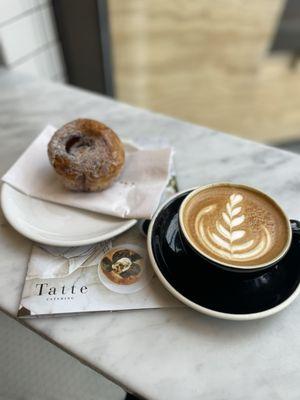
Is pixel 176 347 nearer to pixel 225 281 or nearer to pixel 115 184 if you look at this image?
pixel 225 281

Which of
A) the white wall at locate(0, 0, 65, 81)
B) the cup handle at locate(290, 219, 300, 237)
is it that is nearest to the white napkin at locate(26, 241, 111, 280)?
the cup handle at locate(290, 219, 300, 237)

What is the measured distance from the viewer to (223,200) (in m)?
0.56

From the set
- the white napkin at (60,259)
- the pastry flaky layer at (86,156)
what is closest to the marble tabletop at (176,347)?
the white napkin at (60,259)

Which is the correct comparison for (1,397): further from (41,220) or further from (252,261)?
(252,261)

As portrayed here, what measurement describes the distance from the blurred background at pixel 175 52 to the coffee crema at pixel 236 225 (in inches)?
32.5

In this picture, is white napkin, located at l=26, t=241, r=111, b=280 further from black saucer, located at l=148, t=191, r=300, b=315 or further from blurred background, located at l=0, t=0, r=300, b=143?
blurred background, located at l=0, t=0, r=300, b=143

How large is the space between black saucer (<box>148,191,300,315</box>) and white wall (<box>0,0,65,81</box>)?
0.84 m

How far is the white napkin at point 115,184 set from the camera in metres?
0.60

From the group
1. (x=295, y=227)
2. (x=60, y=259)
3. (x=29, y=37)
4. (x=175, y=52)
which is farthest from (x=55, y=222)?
(x=175, y=52)

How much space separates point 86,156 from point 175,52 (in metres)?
1.00

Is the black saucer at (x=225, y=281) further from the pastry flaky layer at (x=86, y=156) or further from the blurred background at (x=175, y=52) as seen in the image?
the blurred background at (x=175, y=52)

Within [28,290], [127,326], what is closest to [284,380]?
[127,326]

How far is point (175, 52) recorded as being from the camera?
1433 mm

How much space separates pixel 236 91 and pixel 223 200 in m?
1.22
